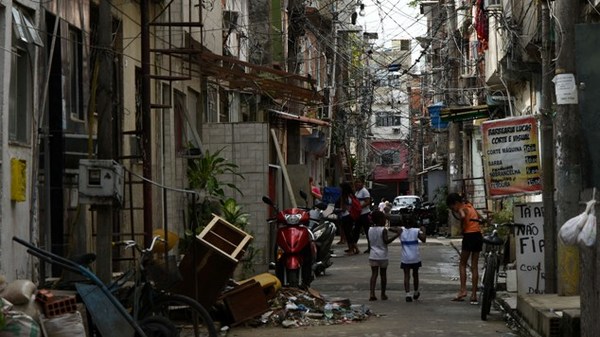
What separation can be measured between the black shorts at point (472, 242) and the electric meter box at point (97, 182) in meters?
7.86

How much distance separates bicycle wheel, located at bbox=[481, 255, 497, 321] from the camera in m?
15.2

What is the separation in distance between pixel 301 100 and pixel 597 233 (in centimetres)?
1234

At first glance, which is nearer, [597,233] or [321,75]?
[597,233]

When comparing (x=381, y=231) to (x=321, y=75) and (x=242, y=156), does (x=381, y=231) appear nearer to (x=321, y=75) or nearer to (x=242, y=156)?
(x=242, y=156)

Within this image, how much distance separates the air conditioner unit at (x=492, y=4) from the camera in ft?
92.0

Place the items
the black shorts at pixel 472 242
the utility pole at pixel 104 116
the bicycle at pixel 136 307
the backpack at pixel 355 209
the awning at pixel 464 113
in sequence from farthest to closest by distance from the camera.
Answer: the awning at pixel 464 113 → the backpack at pixel 355 209 → the black shorts at pixel 472 242 → the utility pole at pixel 104 116 → the bicycle at pixel 136 307

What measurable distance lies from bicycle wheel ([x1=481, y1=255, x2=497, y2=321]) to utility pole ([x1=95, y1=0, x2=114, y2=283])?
18.5ft

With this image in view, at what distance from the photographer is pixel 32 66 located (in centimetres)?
1241

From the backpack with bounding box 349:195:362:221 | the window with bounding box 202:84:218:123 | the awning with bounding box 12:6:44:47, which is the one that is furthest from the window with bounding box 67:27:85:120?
the backpack with bounding box 349:195:362:221

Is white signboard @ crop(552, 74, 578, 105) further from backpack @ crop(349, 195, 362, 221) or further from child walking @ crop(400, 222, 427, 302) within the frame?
backpack @ crop(349, 195, 362, 221)

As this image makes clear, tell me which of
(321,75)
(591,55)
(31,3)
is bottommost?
(591,55)

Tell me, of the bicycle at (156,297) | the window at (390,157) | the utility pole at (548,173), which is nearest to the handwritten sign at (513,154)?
the utility pole at (548,173)

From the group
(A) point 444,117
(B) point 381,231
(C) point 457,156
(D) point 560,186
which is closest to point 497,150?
(B) point 381,231

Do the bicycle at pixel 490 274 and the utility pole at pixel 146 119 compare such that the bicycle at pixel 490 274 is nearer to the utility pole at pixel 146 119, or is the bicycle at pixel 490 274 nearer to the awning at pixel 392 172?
the utility pole at pixel 146 119
